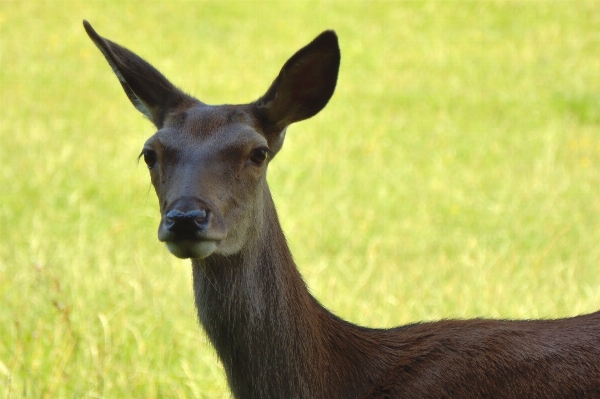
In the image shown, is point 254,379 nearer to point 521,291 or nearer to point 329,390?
point 329,390

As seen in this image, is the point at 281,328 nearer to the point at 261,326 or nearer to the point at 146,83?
the point at 261,326

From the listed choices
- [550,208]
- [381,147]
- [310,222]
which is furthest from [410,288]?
[381,147]

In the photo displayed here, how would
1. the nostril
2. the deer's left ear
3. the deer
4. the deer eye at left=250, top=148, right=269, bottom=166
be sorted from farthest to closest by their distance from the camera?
the deer's left ear < the deer eye at left=250, top=148, right=269, bottom=166 < the deer < the nostril

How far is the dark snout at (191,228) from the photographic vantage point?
3.57 meters

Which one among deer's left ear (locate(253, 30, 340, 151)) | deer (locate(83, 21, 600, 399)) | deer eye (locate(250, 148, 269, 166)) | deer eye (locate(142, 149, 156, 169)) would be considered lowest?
deer (locate(83, 21, 600, 399))

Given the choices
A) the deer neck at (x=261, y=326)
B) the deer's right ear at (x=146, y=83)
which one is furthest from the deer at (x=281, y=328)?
the deer's right ear at (x=146, y=83)

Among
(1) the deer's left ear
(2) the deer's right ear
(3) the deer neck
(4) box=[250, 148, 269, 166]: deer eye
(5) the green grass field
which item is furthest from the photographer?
(5) the green grass field

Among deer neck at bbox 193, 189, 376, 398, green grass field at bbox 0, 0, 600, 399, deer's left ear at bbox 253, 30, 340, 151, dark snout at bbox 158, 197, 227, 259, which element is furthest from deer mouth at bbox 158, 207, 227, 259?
green grass field at bbox 0, 0, 600, 399

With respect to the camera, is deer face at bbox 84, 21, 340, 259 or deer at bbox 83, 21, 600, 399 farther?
deer at bbox 83, 21, 600, 399

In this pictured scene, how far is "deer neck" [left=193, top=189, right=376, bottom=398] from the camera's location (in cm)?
387

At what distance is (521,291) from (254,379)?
3.38 m

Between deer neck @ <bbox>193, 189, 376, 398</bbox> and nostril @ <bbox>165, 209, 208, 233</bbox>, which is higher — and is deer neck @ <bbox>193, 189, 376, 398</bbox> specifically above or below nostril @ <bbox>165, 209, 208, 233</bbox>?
below

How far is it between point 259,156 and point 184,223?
0.59 meters

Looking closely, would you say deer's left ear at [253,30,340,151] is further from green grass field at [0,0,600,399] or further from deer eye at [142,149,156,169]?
green grass field at [0,0,600,399]
